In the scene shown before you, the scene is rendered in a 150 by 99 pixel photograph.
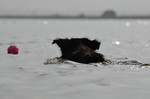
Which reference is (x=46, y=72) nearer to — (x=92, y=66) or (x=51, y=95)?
(x=92, y=66)

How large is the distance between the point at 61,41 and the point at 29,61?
4.84 feet

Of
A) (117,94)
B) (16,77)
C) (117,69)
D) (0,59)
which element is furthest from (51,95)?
(0,59)

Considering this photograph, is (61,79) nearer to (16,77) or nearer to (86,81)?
(86,81)

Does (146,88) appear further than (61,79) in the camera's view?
No

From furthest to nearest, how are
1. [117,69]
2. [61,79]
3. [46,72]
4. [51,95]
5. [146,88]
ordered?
[117,69] < [46,72] < [61,79] < [146,88] < [51,95]

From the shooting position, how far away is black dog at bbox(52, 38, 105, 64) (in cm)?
927

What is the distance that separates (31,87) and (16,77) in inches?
48.3

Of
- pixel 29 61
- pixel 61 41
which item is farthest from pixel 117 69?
pixel 29 61

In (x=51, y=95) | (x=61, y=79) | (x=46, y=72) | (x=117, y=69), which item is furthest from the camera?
(x=117, y=69)

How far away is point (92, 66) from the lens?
870 cm

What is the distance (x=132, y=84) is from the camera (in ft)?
20.7

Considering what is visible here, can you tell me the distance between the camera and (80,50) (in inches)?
376

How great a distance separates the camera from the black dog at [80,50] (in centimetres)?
927

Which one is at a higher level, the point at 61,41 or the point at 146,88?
the point at 61,41
